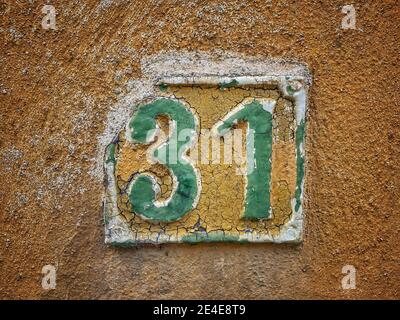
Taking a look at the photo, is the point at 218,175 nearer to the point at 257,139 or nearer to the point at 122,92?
the point at 257,139

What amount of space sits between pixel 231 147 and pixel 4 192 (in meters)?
0.40

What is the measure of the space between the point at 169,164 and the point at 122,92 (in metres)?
0.15

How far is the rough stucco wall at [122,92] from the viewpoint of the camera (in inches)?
32.7

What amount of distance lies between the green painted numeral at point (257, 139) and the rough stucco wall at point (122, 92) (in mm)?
82

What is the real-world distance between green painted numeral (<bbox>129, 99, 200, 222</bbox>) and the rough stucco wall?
0.21 ft

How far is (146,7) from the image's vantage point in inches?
32.7

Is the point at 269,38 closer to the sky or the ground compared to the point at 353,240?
closer to the sky

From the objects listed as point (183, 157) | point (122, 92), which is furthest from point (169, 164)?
point (122, 92)

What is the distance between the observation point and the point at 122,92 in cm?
84

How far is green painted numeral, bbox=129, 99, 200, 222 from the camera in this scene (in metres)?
0.83

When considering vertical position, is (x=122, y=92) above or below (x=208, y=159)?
above

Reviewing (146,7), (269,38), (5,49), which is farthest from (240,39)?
(5,49)
